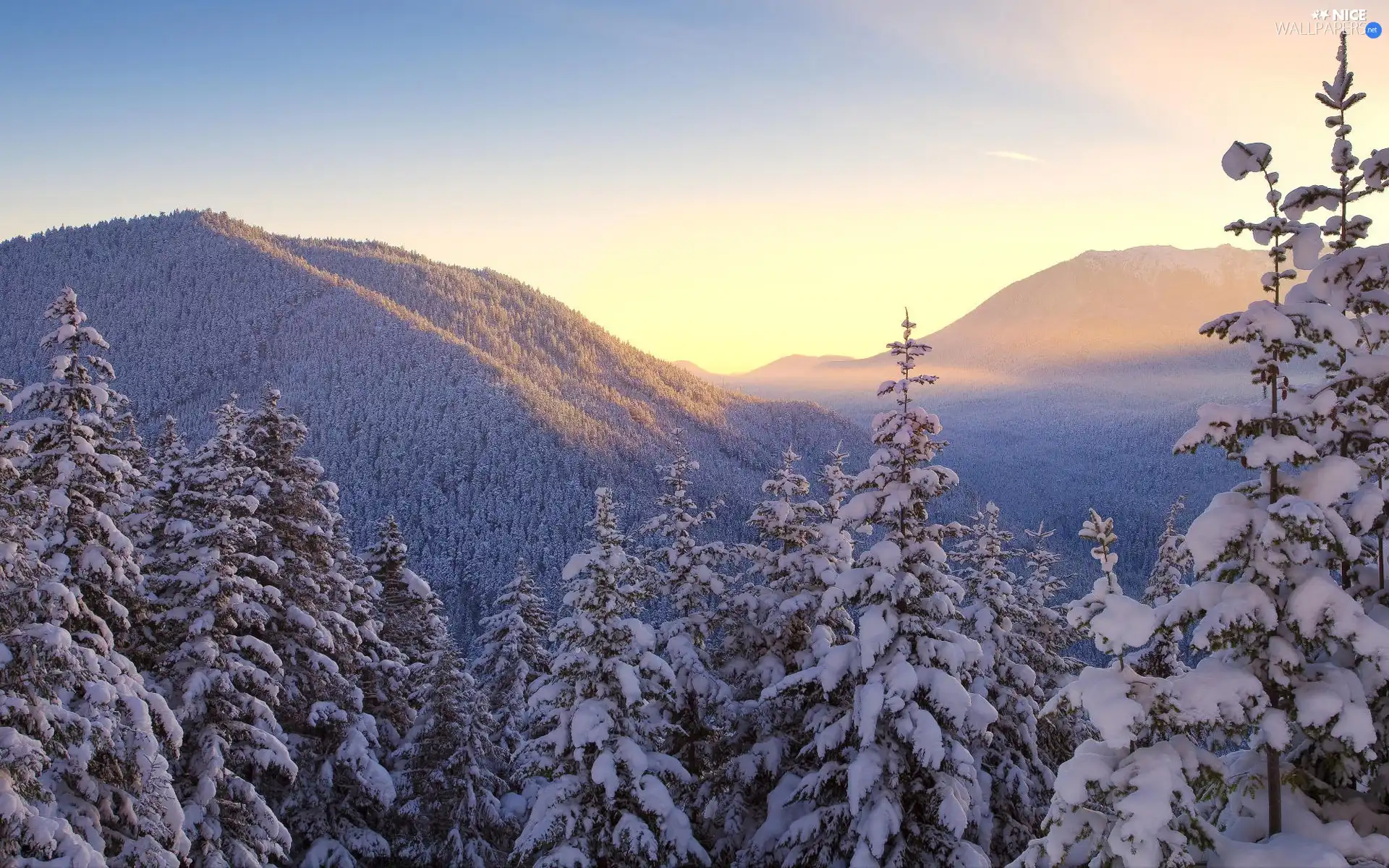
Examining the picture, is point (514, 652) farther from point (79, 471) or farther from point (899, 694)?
point (899, 694)

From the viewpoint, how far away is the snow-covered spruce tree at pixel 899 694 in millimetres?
13766

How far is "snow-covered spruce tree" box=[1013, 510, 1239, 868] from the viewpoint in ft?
22.7

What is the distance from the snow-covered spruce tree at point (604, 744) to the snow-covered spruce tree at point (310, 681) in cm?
582

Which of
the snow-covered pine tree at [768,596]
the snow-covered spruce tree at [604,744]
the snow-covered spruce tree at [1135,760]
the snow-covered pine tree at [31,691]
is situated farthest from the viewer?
the snow-covered pine tree at [768,596]

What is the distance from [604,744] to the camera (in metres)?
15.2

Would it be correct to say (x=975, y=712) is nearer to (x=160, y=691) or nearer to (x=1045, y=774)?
(x=1045, y=774)

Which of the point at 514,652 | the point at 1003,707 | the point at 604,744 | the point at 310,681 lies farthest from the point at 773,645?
the point at 514,652

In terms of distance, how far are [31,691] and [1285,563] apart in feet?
47.4

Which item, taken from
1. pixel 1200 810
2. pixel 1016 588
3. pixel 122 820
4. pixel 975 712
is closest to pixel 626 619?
pixel 975 712

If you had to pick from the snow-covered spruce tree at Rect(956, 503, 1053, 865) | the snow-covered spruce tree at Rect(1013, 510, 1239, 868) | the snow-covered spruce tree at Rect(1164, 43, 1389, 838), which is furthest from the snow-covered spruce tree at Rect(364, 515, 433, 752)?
the snow-covered spruce tree at Rect(1164, 43, 1389, 838)

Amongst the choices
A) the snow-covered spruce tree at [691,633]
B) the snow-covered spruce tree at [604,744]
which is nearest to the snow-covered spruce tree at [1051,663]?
the snow-covered spruce tree at [691,633]

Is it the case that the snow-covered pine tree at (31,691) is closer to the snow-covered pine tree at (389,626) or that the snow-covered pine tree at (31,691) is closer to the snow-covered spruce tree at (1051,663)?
the snow-covered pine tree at (389,626)

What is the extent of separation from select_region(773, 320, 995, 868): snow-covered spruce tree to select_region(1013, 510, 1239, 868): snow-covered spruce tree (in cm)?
593

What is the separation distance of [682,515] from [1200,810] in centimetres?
1269
